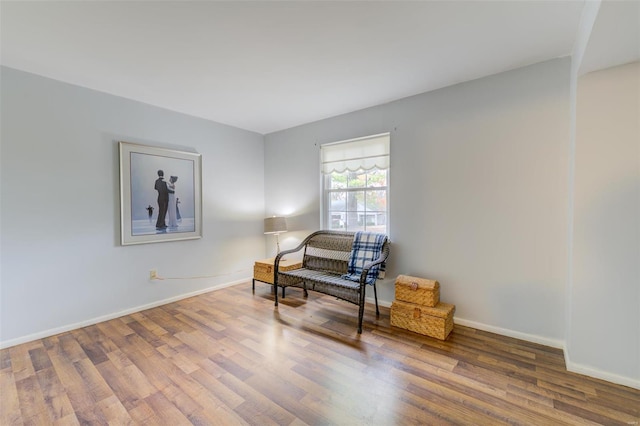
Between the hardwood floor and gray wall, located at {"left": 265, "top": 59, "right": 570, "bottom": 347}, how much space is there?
15.5 inches

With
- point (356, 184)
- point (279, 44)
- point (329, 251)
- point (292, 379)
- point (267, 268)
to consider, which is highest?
point (279, 44)

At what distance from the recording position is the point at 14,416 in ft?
5.28

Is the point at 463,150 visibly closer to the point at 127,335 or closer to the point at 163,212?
the point at 163,212

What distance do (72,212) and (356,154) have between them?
3.24 metres

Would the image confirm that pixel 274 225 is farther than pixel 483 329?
Yes

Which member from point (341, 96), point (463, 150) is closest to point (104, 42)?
point (341, 96)

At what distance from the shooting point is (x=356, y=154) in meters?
3.58

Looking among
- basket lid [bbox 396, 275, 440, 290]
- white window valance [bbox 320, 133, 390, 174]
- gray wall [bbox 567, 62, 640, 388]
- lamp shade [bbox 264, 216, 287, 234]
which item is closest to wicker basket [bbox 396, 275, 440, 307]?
basket lid [bbox 396, 275, 440, 290]

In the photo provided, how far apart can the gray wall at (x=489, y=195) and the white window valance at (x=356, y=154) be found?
0.13m

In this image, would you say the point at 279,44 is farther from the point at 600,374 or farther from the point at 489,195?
the point at 600,374

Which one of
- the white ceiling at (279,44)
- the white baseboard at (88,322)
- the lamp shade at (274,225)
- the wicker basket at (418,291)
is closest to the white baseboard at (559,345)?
the wicker basket at (418,291)

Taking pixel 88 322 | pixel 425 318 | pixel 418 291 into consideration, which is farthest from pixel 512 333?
pixel 88 322

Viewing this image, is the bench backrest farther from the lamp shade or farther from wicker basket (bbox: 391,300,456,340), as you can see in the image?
wicker basket (bbox: 391,300,456,340)

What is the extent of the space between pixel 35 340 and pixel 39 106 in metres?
2.22
